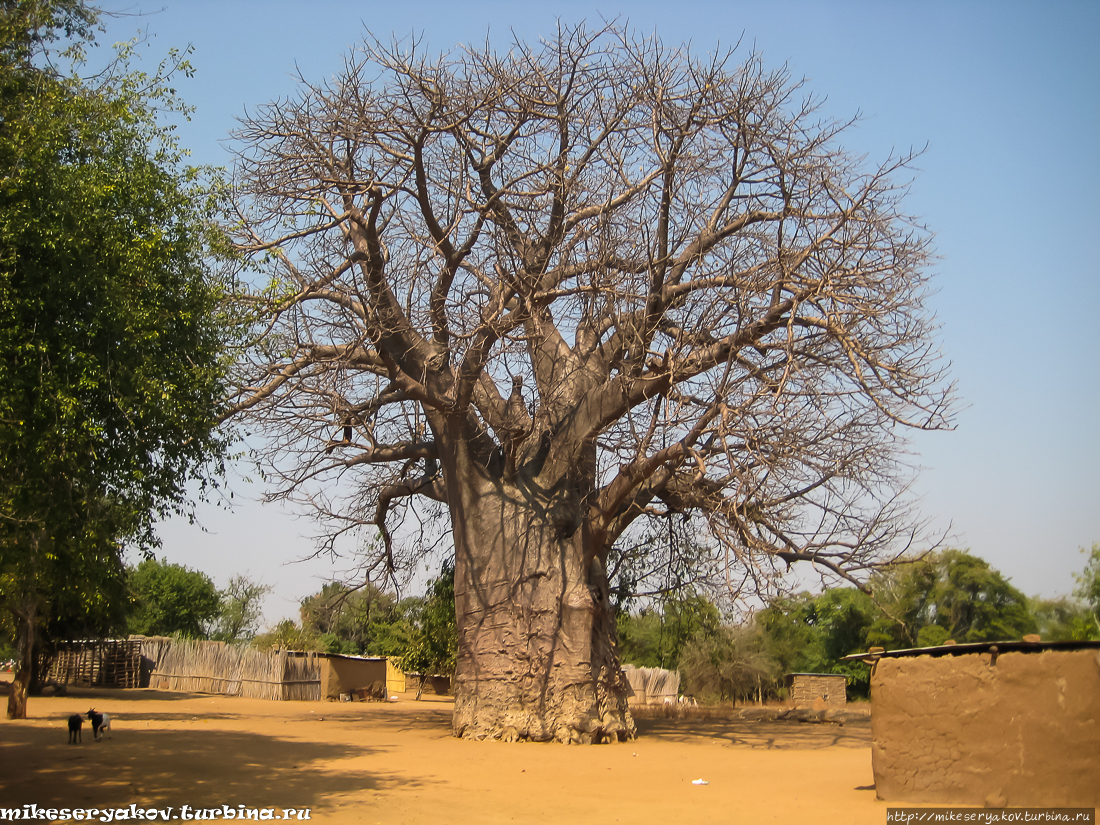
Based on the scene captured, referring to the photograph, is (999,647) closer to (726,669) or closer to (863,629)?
(726,669)

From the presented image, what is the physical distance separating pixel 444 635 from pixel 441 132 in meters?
10.0

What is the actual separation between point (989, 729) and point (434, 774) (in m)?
4.30

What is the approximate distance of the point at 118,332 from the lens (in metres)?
5.50

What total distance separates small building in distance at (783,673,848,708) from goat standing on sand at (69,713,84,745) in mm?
16242

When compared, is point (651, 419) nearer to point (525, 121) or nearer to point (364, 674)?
point (525, 121)

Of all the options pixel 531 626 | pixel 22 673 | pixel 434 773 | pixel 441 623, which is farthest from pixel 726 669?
pixel 434 773

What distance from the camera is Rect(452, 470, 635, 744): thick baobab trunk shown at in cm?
973

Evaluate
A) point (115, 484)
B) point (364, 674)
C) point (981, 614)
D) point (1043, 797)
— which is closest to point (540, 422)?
point (115, 484)

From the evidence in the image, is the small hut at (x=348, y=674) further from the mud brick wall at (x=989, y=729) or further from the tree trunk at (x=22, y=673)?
the mud brick wall at (x=989, y=729)

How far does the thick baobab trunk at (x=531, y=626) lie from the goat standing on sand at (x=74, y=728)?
396cm

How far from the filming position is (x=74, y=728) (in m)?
7.98

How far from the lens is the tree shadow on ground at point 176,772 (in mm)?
5543

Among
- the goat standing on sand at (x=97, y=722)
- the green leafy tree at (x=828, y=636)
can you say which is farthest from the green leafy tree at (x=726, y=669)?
the goat standing on sand at (x=97, y=722)

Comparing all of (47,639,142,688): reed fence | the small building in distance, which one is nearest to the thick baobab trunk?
the small building in distance
